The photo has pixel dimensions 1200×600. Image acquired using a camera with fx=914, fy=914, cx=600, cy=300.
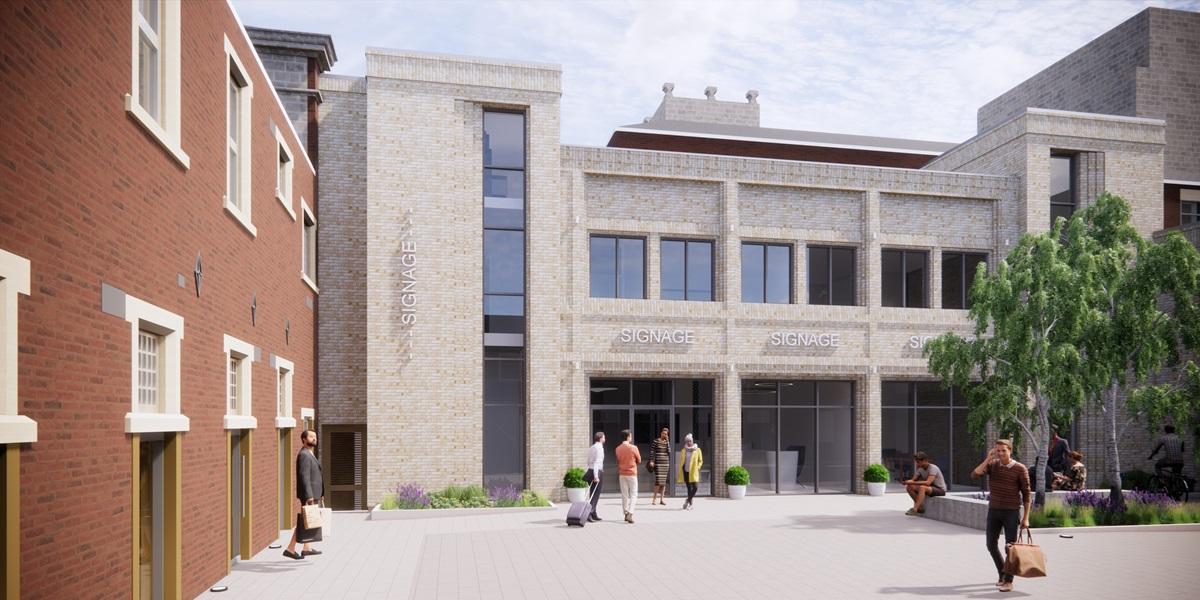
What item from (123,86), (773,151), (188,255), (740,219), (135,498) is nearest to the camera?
(123,86)

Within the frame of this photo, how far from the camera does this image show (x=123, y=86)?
25.4 feet

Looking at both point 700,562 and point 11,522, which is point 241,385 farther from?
point 11,522

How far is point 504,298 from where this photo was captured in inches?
898

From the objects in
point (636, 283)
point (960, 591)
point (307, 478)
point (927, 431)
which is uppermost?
point (636, 283)

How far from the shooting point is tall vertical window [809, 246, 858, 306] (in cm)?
2552

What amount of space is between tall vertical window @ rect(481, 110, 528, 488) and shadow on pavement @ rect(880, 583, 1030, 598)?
41.7ft

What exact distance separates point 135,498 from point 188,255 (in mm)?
2897

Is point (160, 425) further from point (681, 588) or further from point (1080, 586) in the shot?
point (1080, 586)

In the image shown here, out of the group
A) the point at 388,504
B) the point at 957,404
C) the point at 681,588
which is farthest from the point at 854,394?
the point at 681,588

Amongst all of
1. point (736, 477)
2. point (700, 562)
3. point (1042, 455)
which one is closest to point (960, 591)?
point (700, 562)

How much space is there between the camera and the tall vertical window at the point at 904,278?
25969 millimetres

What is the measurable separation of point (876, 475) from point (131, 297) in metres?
20.8

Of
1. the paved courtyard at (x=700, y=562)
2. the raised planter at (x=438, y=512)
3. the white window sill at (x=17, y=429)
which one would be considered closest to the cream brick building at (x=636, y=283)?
the raised planter at (x=438, y=512)

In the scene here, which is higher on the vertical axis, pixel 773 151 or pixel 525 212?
pixel 773 151
